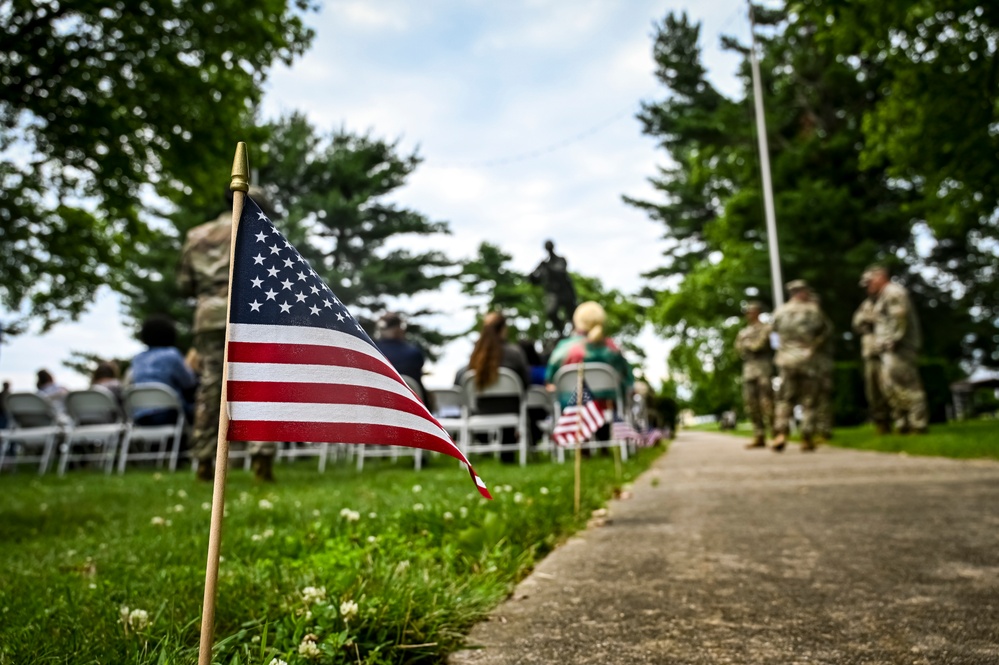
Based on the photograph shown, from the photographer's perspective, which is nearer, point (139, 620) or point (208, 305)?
point (139, 620)

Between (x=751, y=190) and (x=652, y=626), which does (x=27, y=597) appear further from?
(x=751, y=190)

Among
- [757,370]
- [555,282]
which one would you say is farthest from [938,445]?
[555,282]

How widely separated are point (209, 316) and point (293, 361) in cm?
536

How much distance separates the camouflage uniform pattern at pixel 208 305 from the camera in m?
6.38

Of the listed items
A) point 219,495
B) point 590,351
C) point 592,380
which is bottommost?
point 219,495

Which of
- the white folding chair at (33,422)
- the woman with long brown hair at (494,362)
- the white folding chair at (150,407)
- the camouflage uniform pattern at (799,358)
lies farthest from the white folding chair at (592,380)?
the white folding chair at (33,422)

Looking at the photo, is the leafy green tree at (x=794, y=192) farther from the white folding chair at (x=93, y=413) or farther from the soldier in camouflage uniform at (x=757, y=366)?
the white folding chair at (x=93, y=413)

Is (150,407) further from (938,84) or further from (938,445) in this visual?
(938,84)

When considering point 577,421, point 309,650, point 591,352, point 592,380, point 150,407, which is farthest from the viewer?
point 150,407

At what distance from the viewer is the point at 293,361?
1450 millimetres

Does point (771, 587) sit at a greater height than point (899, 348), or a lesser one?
lesser

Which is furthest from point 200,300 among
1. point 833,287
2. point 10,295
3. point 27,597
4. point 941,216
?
point 10,295

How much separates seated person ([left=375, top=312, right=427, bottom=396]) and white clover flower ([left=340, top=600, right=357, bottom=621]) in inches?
257

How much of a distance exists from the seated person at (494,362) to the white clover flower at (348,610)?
6558 millimetres
